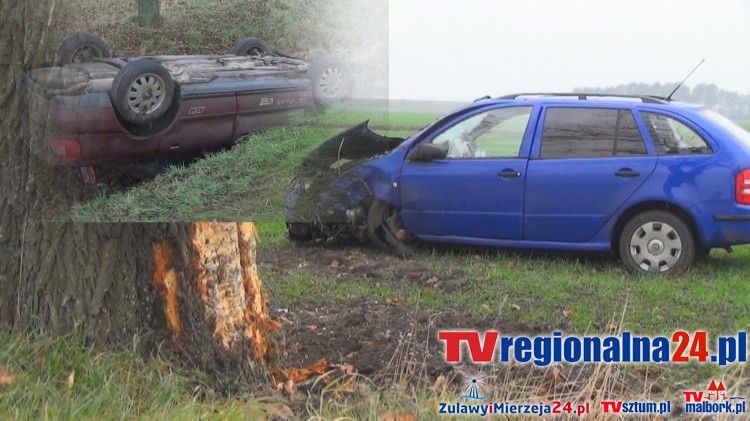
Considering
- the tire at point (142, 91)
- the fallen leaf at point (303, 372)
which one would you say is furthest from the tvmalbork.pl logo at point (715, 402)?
the tire at point (142, 91)

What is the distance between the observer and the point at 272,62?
1.95m

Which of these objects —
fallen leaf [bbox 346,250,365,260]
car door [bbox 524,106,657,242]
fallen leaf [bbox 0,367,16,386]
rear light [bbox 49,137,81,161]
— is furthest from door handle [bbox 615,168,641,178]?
fallen leaf [bbox 0,367,16,386]

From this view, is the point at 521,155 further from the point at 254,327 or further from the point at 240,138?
the point at 254,327

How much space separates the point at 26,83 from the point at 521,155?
114 centimetres

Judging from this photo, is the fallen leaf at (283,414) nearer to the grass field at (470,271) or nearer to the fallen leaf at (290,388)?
the fallen leaf at (290,388)

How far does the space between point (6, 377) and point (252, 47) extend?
1.11 metres

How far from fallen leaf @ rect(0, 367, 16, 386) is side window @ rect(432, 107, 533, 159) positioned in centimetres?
122

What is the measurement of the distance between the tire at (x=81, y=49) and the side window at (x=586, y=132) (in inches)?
38.7

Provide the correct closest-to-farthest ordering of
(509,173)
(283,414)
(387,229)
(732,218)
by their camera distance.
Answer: (732,218)
(509,173)
(387,229)
(283,414)

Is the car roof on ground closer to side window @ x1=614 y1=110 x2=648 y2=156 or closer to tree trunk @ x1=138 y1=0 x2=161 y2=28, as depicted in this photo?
side window @ x1=614 y1=110 x2=648 y2=156

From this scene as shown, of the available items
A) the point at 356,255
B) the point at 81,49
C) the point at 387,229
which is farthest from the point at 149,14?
the point at 356,255

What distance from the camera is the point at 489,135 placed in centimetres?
223

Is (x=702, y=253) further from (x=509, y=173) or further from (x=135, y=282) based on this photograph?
(x=135, y=282)

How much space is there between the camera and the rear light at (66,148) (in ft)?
6.49
